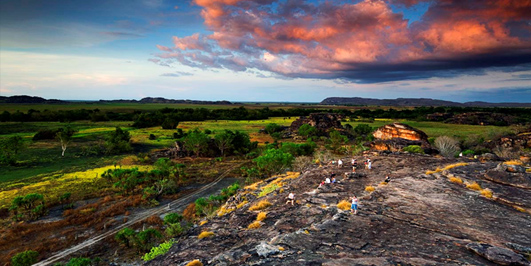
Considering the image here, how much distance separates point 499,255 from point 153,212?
149 feet

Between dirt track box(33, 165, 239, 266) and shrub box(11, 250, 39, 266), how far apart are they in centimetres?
126

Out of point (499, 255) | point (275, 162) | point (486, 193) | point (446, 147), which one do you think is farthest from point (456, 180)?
point (446, 147)

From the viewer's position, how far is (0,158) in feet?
229

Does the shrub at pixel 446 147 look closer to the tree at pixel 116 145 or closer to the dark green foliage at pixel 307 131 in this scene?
the dark green foliage at pixel 307 131

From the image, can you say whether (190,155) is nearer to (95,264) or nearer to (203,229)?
(95,264)

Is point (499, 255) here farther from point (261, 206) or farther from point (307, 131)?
point (307, 131)

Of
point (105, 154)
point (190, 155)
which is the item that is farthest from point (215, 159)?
point (105, 154)

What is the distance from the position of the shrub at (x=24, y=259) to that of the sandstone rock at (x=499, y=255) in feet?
131

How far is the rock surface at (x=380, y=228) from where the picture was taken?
1268cm

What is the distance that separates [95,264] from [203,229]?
18.5m

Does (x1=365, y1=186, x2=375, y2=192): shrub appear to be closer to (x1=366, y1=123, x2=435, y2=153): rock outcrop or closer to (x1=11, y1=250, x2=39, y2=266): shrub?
(x1=11, y1=250, x2=39, y2=266): shrub

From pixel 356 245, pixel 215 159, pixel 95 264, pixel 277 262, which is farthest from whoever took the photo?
pixel 215 159

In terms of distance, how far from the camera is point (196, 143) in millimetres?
88625

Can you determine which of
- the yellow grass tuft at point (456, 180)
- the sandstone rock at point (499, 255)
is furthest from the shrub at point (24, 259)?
the yellow grass tuft at point (456, 180)
